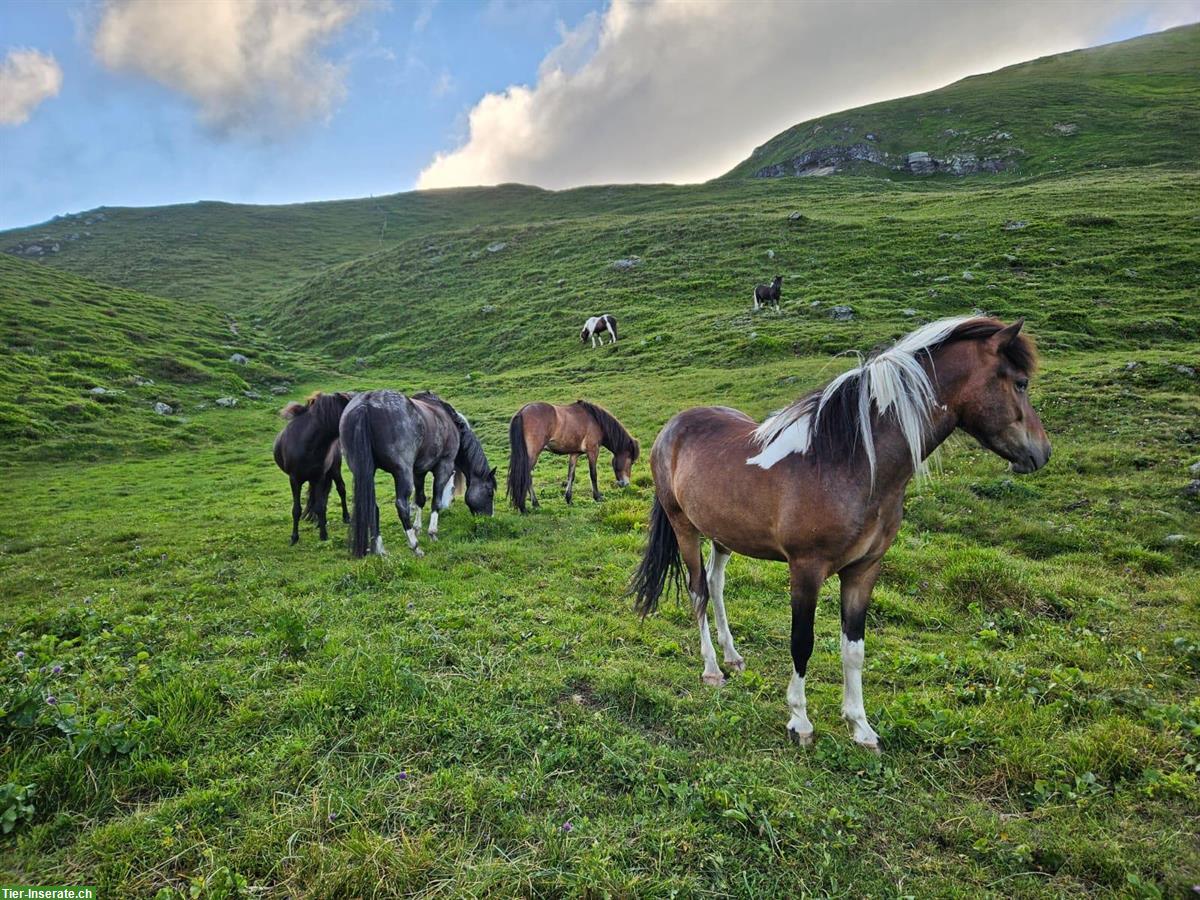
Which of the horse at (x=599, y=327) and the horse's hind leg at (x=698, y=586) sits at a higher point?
the horse at (x=599, y=327)

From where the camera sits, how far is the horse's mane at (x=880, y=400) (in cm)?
367

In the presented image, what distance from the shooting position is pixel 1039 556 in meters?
7.00

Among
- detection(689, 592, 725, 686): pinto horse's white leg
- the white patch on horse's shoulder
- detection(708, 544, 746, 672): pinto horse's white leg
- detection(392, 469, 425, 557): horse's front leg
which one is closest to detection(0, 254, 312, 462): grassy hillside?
detection(392, 469, 425, 557): horse's front leg

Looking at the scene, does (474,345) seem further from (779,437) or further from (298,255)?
(298,255)

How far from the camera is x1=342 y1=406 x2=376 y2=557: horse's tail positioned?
7.80m

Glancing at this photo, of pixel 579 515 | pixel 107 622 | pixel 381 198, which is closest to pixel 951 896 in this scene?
pixel 107 622

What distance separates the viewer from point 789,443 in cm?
400

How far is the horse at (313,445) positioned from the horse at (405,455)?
1241 mm

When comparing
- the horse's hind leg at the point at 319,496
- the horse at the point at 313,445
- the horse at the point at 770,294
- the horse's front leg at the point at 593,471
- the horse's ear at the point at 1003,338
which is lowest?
the horse's front leg at the point at 593,471

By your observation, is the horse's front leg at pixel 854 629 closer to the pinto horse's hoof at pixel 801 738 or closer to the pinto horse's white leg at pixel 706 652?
the pinto horse's hoof at pixel 801 738

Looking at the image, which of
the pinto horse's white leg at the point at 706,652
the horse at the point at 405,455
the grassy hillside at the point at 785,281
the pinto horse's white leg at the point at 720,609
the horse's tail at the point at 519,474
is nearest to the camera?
the pinto horse's white leg at the point at 706,652

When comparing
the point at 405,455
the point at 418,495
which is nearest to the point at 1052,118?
the point at 418,495

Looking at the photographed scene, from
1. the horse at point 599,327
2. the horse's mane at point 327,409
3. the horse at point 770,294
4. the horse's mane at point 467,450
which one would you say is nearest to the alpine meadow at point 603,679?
the horse's mane at point 467,450

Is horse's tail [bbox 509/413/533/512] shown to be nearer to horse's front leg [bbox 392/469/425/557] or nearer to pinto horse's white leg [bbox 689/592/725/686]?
horse's front leg [bbox 392/469/425/557]
